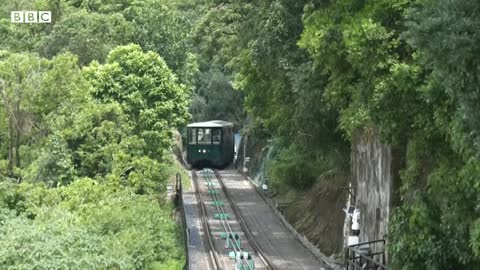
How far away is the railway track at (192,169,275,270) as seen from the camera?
86.1 feet

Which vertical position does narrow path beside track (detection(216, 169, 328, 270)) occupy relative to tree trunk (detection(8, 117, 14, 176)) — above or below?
below

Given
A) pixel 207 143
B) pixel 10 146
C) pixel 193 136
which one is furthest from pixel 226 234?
pixel 193 136

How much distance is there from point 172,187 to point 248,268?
1622 centimetres

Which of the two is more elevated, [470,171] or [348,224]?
[470,171]

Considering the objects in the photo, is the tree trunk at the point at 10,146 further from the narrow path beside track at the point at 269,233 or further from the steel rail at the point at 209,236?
the narrow path beside track at the point at 269,233

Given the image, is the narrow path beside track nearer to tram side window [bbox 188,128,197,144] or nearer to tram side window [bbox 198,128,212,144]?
tram side window [bbox 198,128,212,144]

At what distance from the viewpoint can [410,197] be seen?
17109mm

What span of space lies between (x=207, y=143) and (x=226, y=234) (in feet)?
80.6

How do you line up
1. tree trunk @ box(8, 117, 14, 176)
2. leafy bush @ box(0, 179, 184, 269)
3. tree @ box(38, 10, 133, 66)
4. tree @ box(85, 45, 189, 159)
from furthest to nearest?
tree @ box(38, 10, 133, 66), tree trunk @ box(8, 117, 14, 176), tree @ box(85, 45, 189, 159), leafy bush @ box(0, 179, 184, 269)

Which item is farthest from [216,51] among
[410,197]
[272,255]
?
[410,197]

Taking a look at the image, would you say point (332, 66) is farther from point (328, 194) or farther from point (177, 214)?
point (177, 214)

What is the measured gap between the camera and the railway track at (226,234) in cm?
2623

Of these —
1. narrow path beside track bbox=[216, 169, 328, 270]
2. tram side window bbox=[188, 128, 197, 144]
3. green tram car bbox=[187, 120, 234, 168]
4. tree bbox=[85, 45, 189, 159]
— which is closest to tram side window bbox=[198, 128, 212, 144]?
green tram car bbox=[187, 120, 234, 168]

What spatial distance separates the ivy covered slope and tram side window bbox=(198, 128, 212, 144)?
19.0 m
